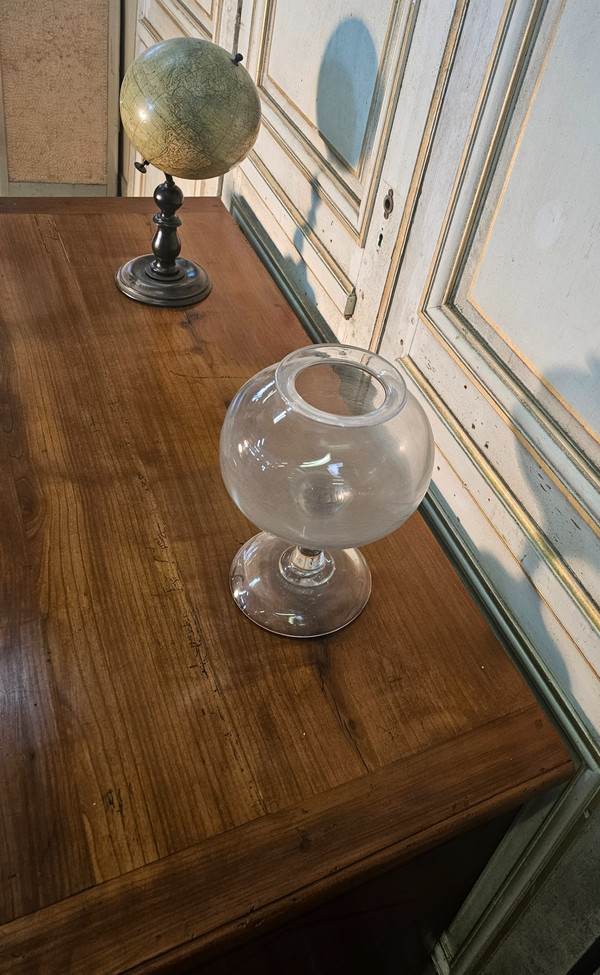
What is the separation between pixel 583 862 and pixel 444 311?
22.1 inches

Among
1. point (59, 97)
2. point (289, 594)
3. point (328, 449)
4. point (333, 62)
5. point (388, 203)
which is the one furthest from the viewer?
point (59, 97)

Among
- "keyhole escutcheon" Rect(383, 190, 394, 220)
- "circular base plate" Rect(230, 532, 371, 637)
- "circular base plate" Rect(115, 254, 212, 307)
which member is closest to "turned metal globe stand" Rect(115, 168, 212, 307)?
"circular base plate" Rect(115, 254, 212, 307)

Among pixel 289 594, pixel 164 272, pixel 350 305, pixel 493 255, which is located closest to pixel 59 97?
pixel 164 272

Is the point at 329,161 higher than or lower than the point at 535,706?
higher

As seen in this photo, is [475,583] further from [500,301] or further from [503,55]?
[503,55]

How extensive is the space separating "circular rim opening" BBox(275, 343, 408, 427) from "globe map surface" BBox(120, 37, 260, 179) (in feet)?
1.45

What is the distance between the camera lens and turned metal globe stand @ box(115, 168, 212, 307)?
99cm

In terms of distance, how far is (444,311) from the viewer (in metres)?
0.77

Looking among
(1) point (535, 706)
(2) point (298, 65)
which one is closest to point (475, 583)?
(1) point (535, 706)

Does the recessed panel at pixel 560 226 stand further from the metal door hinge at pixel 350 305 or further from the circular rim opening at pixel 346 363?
the metal door hinge at pixel 350 305

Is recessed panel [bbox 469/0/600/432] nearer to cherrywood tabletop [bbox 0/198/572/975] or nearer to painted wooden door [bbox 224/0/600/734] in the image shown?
painted wooden door [bbox 224/0/600/734]

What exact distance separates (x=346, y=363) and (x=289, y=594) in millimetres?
218

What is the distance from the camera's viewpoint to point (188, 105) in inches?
34.3

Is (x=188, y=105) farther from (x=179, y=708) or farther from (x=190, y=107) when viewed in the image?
(x=179, y=708)
